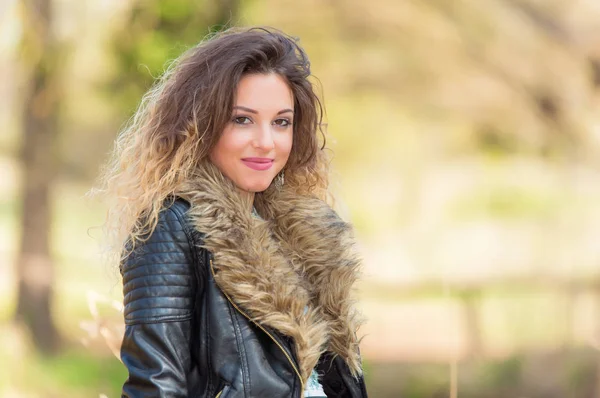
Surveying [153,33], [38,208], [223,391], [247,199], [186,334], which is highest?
[153,33]

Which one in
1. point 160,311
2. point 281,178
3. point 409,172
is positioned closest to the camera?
→ point 160,311


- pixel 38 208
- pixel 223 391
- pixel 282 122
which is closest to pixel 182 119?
pixel 282 122

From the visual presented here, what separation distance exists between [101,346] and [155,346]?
515cm

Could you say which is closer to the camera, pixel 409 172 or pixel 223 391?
pixel 223 391

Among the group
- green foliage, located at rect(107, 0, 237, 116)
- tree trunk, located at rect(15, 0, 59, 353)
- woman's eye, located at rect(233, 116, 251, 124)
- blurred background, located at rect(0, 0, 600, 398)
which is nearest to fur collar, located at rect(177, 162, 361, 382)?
woman's eye, located at rect(233, 116, 251, 124)

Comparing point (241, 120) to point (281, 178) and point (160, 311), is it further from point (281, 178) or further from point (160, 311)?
point (160, 311)

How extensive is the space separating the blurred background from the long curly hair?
381 centimetres

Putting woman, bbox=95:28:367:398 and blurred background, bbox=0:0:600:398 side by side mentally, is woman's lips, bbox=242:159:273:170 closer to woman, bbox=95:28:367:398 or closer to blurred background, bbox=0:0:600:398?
woman, bbox=95:28:367:398

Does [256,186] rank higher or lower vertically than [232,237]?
higher

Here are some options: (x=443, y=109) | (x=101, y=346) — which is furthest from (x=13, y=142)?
(x=443, y=109)

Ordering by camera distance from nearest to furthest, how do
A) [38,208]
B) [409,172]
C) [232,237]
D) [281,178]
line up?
[232,237]
[281,178]
[38,208]
[409,172]

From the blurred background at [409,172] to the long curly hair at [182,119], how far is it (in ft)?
12.5

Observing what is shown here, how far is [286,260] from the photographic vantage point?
185cm

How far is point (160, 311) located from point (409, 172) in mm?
6429
